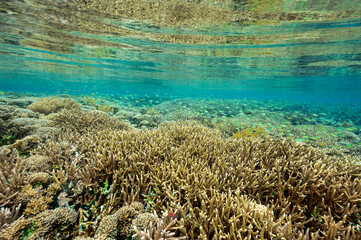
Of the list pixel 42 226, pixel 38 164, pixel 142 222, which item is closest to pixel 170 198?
pixel 142 222

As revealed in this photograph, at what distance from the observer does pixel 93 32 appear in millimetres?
14703

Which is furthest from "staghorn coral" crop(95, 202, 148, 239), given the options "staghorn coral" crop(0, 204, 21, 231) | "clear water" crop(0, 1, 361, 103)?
"clear water" crop(0, 1, 361, 103)

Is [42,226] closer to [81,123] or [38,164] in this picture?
[38,164]

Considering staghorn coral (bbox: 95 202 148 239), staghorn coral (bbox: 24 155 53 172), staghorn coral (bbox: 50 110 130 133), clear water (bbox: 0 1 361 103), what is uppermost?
clear water (bbox: 0 1 361 103)

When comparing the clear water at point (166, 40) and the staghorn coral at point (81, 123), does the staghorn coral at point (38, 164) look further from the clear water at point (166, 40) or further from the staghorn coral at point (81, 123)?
the clear water at point (166, 40)

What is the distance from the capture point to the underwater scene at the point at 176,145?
249cm

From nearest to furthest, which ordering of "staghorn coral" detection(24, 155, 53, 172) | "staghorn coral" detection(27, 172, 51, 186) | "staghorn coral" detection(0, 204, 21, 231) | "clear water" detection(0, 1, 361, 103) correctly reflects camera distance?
"staghorn coral" detection(0, 204, 21, 231), "staghorn coral" detection(27, 172, 51, 186), "staghorn coral" detection(24, 155, 53, 172), "clear water" detection(0, 1, 361, 103)

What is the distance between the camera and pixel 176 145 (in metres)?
5.34

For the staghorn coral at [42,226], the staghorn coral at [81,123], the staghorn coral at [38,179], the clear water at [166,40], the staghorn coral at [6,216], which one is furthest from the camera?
the clear water at [166,40]

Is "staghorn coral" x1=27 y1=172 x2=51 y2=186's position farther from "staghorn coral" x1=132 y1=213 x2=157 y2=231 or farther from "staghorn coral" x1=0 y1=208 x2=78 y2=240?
"staghorn coral" x1=132 y1=213 x2=157 y2=231

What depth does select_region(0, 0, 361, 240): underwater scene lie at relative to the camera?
249cm

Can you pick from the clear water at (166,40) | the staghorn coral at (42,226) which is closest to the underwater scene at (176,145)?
the staghorn coral at (42,226)

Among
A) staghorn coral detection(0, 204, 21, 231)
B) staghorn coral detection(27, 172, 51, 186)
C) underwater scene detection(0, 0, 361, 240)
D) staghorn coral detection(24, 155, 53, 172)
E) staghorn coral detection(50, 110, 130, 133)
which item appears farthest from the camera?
staghorn coral detection(50, 110, 130, 133)

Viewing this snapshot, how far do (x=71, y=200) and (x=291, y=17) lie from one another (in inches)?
595
